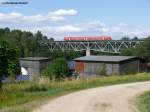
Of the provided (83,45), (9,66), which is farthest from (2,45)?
(83,45)

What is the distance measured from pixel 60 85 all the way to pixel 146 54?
68.5m

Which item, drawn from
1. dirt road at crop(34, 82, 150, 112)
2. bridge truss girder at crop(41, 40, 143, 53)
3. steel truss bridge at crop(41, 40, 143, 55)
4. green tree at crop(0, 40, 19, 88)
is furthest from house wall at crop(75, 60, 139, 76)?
steel truss bridge at crop(41, 40, 143, 55)

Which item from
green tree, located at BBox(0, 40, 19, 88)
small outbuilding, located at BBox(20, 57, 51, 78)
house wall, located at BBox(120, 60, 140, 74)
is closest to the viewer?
green tree, located at BBox(0, 40, 19, 88)

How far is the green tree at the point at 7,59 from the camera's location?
21.9 metres

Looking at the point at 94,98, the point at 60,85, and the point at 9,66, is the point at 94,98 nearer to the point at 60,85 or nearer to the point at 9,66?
the point at 9,66

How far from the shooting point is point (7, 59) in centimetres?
2217

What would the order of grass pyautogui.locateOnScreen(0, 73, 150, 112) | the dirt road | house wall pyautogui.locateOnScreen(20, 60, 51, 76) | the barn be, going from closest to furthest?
the dirt road → grass pyautogui.locateOnScreen(0, 73, 150, 112) → the barn → house wall pyautogui.locateOnScreen(20, 60, 51, 76)

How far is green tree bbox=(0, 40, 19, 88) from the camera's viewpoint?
862 inches

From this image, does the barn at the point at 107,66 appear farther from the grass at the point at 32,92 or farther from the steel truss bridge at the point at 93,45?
the steel truss bridge at the point at 93,45

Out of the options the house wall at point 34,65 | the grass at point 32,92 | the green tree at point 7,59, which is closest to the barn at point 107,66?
the house wall at point 34,65

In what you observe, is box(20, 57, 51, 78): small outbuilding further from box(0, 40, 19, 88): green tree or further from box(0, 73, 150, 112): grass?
box(0, 40, 19, 88): green tree

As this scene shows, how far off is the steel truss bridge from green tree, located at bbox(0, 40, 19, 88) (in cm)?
9687

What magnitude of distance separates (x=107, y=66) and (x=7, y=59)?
1845 inches

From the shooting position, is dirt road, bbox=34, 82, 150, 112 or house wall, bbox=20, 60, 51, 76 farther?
house wall, bbox=20, 60, 51, 76
